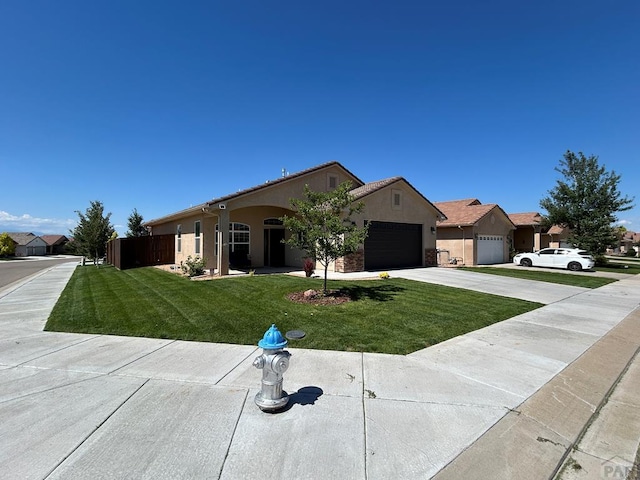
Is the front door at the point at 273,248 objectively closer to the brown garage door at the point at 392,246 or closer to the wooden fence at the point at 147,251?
the brown garage door at the point at 392,246

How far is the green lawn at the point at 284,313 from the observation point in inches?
243

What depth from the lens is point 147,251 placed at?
2164 centimetres

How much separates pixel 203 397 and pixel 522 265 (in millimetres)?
25038

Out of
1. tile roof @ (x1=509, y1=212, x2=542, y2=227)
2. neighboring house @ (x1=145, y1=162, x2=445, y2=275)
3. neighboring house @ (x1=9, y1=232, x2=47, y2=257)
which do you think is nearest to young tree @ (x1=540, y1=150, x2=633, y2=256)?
tile roof @ (x1=509, y1=212, x2=542, y2=227)

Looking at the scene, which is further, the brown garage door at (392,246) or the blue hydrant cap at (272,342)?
the brown garage door at (392,246)

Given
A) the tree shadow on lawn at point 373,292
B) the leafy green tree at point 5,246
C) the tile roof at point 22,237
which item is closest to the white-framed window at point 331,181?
the tree shadow on lawn at point 373,292

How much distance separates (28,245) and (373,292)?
80499mm

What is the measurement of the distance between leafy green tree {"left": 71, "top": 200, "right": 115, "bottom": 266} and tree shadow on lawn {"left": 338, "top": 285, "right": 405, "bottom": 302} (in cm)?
2148

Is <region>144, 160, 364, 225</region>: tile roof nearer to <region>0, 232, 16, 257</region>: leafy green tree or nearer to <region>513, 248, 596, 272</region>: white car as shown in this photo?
<region>513, 248, 596, 272</region>: white car

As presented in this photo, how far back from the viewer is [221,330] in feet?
21.3

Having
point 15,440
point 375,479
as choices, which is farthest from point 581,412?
point 15,440

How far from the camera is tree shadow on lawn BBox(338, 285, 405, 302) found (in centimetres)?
952

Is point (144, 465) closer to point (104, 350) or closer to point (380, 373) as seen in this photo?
point (380, 373)

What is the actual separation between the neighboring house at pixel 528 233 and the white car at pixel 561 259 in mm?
7511
